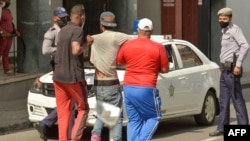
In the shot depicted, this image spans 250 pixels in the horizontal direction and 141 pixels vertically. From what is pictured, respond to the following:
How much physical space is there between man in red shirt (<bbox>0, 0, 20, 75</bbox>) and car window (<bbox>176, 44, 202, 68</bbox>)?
176 inches

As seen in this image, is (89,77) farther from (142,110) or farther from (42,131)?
(142,110)

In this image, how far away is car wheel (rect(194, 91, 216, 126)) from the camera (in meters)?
12.9

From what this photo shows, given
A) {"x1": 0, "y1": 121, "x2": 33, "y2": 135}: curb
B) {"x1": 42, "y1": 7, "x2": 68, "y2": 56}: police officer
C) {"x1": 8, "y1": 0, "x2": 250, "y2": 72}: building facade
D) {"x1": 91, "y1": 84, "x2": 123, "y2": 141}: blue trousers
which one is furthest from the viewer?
{"x1": 8, "y1": 0, "x2": 250, "y2": 72}: building facade

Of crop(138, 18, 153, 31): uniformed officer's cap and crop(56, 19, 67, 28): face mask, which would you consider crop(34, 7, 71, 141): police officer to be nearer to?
crop(56, 19, 67, 28): face mask

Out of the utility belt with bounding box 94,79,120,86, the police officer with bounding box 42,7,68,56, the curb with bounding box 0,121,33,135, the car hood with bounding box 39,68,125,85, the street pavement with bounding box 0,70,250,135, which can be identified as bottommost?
the curb with bounding box 0,121,33,135

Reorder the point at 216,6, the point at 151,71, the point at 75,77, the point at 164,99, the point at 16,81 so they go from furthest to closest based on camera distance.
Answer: the point at 216,6
the point at 16,81
the point at 164,99
the point at 75,77
the point at 151,71

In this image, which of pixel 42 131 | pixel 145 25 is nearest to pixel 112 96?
pixel 145 25

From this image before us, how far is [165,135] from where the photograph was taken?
12125mm

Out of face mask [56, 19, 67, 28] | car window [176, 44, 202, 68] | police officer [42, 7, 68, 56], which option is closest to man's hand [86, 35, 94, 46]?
police officer [42, 7, 68, 56]

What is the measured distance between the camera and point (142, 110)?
9078 millimetres

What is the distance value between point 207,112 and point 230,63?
194 centimetres

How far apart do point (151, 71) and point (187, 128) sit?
157 inches

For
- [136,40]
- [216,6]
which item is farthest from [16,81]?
[216,6]

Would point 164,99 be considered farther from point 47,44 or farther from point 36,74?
point 36,74
